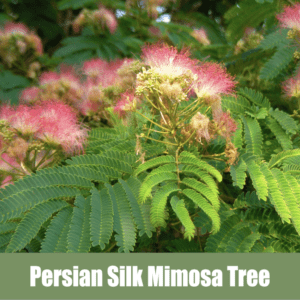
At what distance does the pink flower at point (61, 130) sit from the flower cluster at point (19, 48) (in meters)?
1.35

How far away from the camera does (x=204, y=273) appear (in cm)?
139

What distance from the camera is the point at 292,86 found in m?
2.04

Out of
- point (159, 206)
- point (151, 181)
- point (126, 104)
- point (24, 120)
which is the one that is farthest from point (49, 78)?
point (159, 206)

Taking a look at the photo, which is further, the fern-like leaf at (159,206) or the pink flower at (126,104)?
the pink flower at (126,104)

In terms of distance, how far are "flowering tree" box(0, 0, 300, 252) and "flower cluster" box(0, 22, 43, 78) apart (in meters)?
0.73

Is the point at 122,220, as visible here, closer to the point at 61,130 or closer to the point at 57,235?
the point at 57,235

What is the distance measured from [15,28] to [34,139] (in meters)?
1.87

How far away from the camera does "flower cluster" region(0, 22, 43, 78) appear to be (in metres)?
3.12

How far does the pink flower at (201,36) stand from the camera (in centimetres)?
328

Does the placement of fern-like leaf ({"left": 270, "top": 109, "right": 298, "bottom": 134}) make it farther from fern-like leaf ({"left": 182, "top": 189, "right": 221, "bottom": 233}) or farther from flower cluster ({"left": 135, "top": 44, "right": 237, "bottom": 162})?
fern-like leaf ({"left": 182, "top": 189, "right": 221, "bottom": 233})

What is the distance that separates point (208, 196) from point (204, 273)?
0.34 m

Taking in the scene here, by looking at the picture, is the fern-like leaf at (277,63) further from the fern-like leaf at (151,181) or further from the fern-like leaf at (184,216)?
the fern-like leaf at (184,216)

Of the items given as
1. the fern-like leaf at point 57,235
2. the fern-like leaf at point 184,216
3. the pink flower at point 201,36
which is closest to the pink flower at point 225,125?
the fern-like leaf at point 184,216

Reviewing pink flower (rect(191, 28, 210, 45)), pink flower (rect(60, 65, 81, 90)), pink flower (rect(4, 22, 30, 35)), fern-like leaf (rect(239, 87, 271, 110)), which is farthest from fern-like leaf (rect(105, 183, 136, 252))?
pink flower (rect(4, 22, 30, 35))
